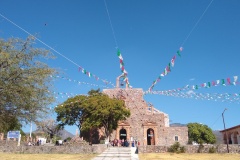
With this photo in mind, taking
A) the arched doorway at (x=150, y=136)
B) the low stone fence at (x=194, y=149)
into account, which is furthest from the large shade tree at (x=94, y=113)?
the low stone fence at (x=194, y=149)

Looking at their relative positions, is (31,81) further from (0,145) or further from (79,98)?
(79,98)

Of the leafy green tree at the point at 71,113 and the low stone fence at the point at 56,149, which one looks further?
the leafy green tree at the point at 71,113

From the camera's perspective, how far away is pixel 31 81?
35.8 ft

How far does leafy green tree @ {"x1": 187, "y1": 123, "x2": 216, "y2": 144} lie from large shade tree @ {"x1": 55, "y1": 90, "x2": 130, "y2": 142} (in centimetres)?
3704

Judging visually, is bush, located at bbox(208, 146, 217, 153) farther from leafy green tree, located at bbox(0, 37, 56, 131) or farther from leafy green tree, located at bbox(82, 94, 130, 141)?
leafy green tree, located at bbox(0, 37, 56, 131)

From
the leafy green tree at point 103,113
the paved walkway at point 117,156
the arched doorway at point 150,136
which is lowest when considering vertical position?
the paved walkway at point 117,156

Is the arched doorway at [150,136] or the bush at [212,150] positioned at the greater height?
the arched doorway at [150,136]

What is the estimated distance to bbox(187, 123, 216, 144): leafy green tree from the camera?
67.9m

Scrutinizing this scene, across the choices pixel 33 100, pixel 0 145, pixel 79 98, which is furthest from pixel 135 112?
pixel 33 100

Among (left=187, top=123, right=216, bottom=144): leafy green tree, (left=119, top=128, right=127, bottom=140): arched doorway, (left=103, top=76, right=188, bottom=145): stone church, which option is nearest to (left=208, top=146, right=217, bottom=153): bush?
(left=103, top=76, right=188, bottom=145): stone church

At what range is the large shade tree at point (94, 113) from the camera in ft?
122

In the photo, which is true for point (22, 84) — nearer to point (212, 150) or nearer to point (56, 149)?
point (56, 149)

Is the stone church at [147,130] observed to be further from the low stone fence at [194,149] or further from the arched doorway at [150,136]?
the low stone fence at [194,149]

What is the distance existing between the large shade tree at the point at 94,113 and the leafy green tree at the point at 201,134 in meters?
37.0
